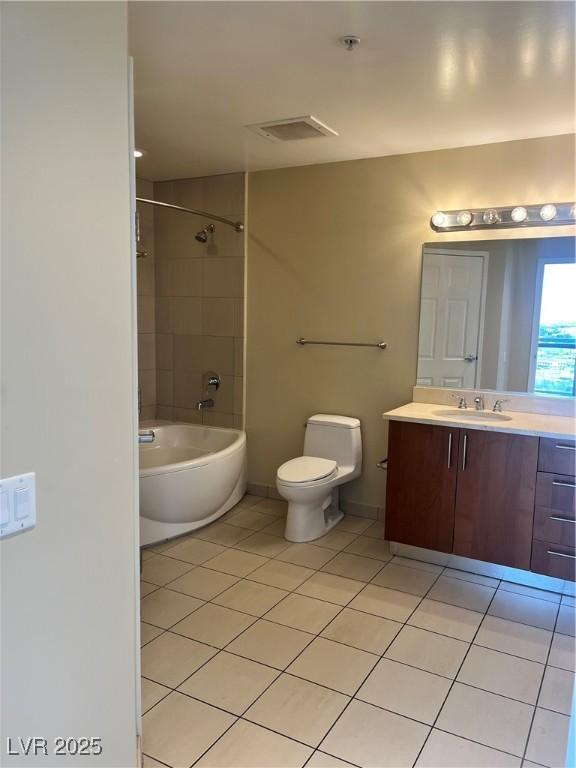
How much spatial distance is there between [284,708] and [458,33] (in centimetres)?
241

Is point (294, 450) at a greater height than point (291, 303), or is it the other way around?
point (291, 303)

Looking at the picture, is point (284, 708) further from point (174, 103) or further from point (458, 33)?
point (174, 103)

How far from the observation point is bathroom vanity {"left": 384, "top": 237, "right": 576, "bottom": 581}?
272 centimetres

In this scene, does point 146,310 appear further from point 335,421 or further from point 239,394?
point 335,421

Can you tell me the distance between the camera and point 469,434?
2.87m

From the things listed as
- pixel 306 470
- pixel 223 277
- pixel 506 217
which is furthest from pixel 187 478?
pixel 506 217

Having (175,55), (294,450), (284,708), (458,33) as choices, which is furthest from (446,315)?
(284,708)

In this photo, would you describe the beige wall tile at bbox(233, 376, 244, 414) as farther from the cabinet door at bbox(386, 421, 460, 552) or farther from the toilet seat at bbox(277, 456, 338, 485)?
the cabinet door at bbox(386, 421, 460, 552)

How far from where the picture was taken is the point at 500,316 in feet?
10.6

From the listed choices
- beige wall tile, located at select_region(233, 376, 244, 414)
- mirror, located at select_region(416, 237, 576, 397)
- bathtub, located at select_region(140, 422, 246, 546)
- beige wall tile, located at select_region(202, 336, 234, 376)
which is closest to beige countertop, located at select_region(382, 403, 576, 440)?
mirror, located at select_region(416, 237, 576, 397)

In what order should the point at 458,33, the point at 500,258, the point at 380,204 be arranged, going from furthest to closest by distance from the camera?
the point at 380,204 < the point at 500,258 < the point at 458,33

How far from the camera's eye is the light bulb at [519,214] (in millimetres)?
3061

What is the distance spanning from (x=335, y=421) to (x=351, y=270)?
0.98 m

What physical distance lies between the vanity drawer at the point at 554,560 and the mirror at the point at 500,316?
83 cm
